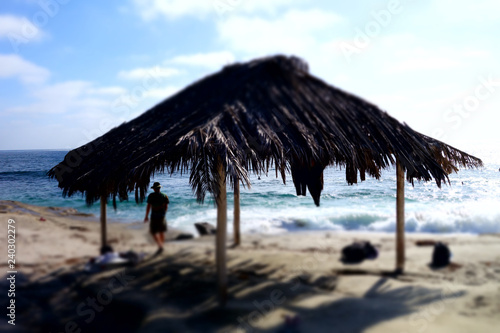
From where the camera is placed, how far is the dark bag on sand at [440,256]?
16.1 feet

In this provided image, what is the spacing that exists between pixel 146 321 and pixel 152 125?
2095 millimetres

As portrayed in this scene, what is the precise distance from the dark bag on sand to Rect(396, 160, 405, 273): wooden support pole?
1.78 feet

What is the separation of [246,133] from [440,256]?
11.7 feet

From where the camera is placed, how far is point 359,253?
16.1 feet

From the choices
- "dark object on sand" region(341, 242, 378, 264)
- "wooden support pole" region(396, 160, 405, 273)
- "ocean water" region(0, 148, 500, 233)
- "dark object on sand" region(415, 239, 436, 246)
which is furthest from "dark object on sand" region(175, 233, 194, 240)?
"dark object on sand" region(415, 239, 436, 246)

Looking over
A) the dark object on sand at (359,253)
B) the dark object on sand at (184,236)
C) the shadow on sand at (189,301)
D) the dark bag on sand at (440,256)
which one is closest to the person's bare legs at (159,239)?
the shadow on sand at (189,301)

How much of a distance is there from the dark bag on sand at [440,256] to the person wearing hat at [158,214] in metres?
3.67

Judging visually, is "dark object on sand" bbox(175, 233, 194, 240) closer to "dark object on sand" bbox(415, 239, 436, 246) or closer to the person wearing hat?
the person wearing hat

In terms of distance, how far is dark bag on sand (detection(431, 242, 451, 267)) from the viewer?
16.1 ft

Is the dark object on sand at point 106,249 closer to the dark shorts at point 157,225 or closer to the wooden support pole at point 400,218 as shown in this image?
the dark shorts at point 157,225

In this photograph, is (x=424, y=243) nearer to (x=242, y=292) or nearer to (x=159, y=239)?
(x=242, y=292)

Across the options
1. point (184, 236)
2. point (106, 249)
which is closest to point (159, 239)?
point (106, 249)

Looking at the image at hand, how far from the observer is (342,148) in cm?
394

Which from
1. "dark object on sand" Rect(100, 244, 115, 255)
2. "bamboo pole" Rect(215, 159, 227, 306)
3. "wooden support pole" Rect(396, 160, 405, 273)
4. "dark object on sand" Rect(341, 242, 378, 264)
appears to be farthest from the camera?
"dark object on sand" Rect(341, 242, 378, 264)
